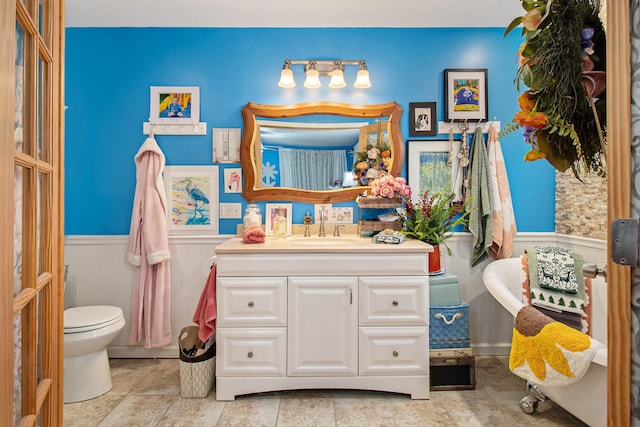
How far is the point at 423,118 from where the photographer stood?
3096mm

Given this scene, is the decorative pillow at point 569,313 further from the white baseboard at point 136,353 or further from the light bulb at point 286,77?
the white baseboard at point 136,353

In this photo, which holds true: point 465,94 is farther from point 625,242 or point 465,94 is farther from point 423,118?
point 625,242

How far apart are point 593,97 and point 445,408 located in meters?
1.98

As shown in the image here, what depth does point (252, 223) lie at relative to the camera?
9.54 feet

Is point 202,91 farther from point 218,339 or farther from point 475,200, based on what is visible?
point 475,200

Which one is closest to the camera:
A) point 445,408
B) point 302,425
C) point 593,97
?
point 593,97

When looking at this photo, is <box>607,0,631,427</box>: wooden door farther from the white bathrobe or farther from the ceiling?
the white bathrobe

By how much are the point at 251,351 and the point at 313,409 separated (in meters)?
0.48

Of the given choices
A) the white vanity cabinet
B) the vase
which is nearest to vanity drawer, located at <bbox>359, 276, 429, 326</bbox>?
the white vanity cabinet

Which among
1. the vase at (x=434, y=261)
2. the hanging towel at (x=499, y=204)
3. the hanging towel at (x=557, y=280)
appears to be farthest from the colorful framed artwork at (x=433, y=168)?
the hanging towel at (x=557, y=280)

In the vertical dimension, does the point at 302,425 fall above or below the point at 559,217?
below

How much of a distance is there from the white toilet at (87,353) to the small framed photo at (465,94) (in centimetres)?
275

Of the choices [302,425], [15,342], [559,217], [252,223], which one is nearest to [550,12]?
[15,342]

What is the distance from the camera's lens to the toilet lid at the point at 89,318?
2.34 metres
